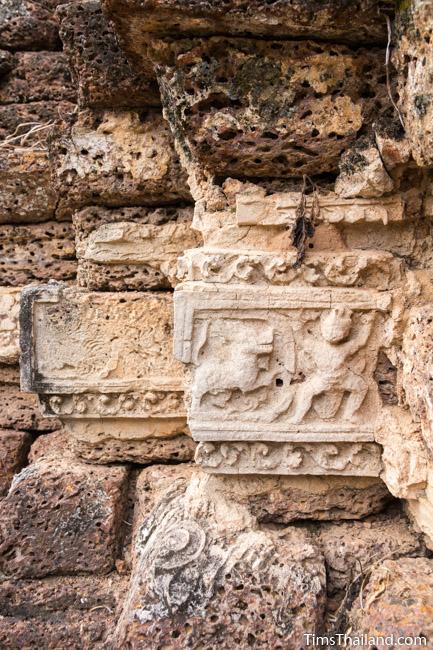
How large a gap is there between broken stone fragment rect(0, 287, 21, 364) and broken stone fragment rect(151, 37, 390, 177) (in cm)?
156

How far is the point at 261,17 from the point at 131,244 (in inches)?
50.7

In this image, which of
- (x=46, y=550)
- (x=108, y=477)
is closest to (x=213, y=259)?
(x=108, y=477)

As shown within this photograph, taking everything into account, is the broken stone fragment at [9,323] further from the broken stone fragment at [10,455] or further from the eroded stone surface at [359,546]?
the eroded stone surface at [359,546]

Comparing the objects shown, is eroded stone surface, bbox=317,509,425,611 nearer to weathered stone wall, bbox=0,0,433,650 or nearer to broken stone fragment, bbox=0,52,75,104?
weathered stone wall, bbox=0,0,433,650

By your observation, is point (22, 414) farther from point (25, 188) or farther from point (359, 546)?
point (359, 546)

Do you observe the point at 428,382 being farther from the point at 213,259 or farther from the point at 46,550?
the point at 46,550

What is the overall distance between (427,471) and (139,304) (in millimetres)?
1516

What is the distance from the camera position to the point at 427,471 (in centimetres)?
196

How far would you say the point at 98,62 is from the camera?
248 cm

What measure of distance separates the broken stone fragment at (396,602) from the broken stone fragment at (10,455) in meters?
1.94

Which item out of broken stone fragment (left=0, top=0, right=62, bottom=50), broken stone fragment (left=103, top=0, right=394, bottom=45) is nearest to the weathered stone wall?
broken stone fragment (left=103, top=0, right=394, bottom=45)

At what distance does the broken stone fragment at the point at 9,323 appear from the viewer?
3.11 m

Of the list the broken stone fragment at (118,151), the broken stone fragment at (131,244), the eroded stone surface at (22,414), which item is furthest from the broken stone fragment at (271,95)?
the eroded stone surface at (22,414)

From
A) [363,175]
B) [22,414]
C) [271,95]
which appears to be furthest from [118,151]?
[22,414]
